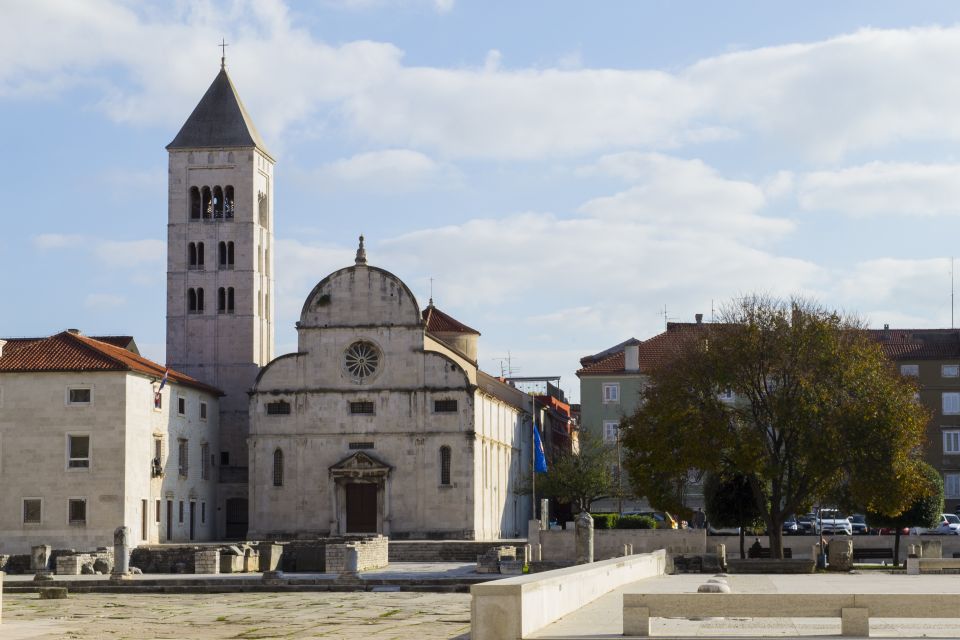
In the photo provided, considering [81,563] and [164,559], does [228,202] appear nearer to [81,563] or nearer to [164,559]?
[164,559]

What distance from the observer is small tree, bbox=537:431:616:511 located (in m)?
83.1

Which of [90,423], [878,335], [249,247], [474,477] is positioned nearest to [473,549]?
[474,477]

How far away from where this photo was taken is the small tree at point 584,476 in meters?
83.1

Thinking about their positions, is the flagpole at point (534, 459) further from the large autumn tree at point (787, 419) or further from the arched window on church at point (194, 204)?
the arched window on church at point (194, 204)

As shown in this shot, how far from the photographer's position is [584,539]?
45.1 meters

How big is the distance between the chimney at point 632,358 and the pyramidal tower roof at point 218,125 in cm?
2344

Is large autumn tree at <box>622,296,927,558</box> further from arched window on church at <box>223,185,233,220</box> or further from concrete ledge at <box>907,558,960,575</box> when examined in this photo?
arched window on church at <box>223,185,233,220</box>

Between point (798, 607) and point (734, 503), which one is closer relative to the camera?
point (798, 607)

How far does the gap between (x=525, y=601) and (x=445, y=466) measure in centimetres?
5440

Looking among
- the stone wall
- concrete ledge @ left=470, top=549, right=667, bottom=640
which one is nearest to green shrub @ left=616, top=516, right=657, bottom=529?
the stone wall

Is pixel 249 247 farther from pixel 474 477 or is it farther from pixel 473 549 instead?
pixel 473 549

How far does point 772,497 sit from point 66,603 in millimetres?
26086

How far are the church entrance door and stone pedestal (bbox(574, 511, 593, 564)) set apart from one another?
27.8m

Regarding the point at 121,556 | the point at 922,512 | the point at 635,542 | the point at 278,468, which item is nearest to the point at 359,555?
the point at 121,556
